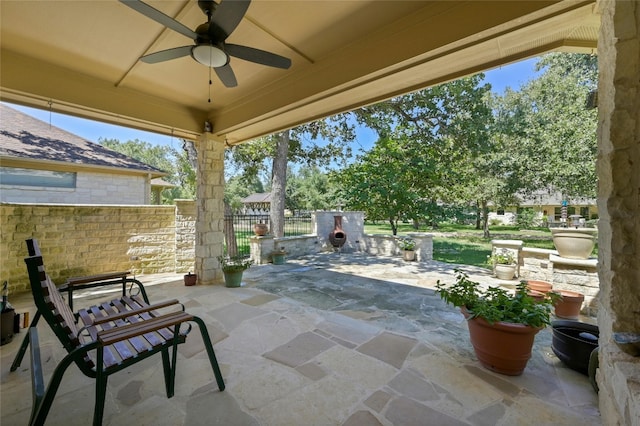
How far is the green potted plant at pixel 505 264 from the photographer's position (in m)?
4.99

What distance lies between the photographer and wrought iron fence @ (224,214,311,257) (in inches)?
280

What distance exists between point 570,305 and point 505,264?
201 cm

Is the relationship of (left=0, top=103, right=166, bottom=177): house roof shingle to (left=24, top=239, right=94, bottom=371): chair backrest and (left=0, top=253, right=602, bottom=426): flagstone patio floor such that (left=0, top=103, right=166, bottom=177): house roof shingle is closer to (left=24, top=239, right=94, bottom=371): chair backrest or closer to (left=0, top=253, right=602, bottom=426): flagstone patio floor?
(left=0, top=253, right=602, bottom=426): flagstone patio floor

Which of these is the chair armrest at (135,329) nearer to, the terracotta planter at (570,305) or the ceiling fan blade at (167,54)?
the ceiling fan blade at (167,54)

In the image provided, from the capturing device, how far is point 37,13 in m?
2.23

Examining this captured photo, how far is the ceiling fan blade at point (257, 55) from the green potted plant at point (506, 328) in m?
2.62

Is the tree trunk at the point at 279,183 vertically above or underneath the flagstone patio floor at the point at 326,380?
above

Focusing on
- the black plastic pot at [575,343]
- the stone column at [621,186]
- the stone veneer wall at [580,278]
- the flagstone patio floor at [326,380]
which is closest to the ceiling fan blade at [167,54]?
the flagstone patio floor at [326,380]

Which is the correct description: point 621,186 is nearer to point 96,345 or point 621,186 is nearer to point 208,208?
point 96,345

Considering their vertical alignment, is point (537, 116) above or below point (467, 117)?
above

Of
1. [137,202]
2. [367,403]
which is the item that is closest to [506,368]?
[367,403]

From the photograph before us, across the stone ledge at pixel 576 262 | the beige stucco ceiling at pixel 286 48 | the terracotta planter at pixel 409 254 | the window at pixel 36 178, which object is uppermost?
the beige stucco ceiling at pixel 286 48

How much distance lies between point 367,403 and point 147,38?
365cm

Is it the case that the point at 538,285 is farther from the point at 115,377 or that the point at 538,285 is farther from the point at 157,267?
the point at 157,267
